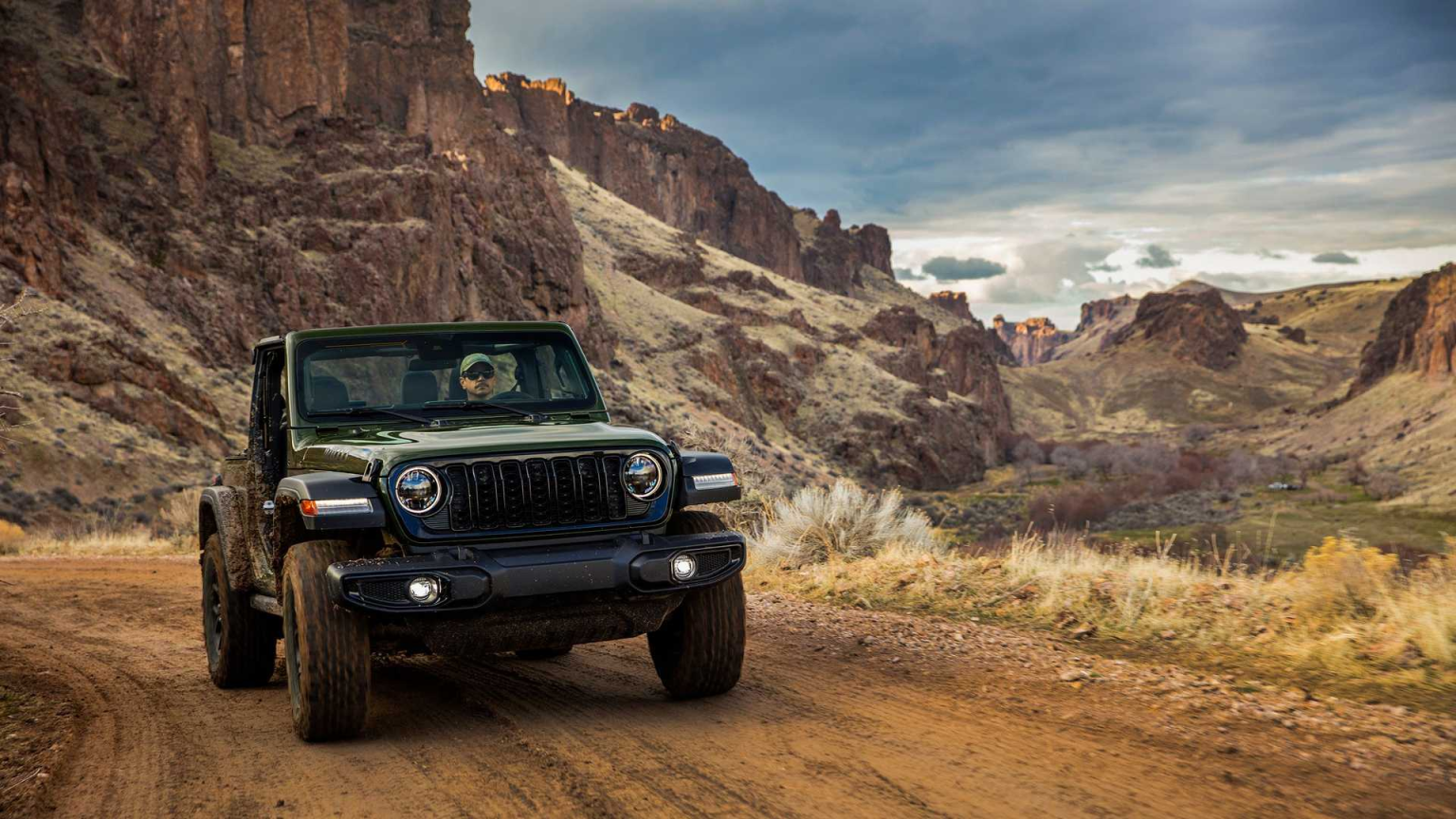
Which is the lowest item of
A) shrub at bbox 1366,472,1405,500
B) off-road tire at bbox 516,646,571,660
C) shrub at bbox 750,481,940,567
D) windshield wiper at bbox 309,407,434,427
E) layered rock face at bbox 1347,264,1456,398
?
shrub at bbox 1366,472,1405,500

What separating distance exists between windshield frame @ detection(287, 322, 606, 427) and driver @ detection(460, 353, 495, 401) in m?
0.11

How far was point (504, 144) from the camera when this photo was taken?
77812mm

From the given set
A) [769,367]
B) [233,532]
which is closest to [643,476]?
[233,532]

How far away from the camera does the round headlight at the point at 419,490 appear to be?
5320 mm

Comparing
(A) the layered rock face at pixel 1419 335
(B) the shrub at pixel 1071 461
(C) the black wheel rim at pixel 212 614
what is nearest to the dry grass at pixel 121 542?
(C) the black wheel rim at pixel 212 614

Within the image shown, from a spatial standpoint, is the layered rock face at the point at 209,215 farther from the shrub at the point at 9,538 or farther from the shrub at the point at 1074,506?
the shrub at the point at 1074,506

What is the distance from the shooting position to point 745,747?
17.3 feet

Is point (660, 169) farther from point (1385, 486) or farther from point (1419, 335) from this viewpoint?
point (1385, 486)

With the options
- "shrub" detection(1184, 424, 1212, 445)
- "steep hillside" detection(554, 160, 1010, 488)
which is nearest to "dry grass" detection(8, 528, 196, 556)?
"steep hillside" detection(554, 160, 1010, 488)

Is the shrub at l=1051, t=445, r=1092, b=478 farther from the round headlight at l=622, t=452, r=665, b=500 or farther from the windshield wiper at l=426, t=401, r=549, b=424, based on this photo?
the round headlight at l=622, t=452, r=665, b=500

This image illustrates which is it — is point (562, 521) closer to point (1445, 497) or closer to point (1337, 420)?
point (1445, 497)

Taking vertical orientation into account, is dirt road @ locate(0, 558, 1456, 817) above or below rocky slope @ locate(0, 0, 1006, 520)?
below

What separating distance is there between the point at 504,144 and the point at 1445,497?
69794 mm

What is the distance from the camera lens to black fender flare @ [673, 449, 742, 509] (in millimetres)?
6004
